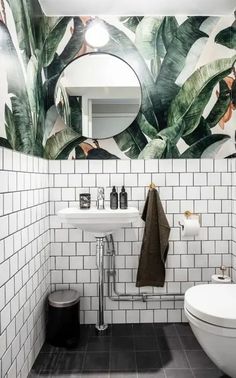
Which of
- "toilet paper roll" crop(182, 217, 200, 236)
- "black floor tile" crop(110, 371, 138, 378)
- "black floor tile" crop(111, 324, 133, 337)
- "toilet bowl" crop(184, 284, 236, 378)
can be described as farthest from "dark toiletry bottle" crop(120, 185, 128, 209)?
"black floor tile" crop(110, 371, 138, 378)

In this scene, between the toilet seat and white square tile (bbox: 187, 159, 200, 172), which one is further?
white square tile (bbox: 187, 159, 200, 172)

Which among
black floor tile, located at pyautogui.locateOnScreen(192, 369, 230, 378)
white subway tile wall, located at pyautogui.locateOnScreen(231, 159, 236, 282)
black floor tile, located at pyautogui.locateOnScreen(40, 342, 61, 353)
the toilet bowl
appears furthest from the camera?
white subway tile wall, located at pyautogui.locateOnScreen(231, 159, 236, 282)

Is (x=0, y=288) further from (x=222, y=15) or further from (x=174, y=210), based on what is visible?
(x=222, y=15)

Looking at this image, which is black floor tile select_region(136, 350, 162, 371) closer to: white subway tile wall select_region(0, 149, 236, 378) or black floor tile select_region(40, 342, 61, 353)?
white subway tile wall select_region(0, 149, 236, 378)

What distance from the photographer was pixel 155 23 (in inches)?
88.9

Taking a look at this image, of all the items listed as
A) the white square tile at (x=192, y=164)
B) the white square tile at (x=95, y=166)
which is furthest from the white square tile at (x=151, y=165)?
the white square tile at (x=95, y=166)

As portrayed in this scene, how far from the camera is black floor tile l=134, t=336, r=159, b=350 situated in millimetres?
2002

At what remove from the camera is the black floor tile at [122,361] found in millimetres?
1786

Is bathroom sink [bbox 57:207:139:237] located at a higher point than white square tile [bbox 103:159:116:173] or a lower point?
lower

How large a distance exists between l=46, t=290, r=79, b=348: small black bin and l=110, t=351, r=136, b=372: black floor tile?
0.32 meters

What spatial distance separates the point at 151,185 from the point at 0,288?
1.33 meters

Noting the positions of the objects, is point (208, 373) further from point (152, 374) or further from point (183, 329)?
point (183, 329)

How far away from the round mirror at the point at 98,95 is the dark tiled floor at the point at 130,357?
154 centimetres

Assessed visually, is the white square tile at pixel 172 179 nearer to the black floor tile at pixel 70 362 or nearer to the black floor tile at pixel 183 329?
the black floor tile at pixel 183 329
